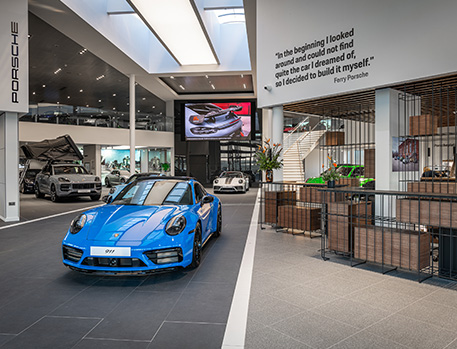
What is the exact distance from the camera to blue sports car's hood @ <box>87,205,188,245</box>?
12.9ft

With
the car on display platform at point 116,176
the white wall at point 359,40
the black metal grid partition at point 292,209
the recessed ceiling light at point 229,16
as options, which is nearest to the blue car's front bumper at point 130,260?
the black metal grid partition at point 292,209

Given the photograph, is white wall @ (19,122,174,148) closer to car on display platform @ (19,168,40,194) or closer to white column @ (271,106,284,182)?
car on display platform @ (19,168,40,194)

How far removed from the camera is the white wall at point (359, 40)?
5.16m

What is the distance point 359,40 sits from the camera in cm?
621

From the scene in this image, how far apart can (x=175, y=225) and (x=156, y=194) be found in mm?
1166

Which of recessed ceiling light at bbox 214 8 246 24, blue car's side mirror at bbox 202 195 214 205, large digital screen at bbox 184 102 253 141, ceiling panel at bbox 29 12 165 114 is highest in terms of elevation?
recessed ceiling light at bbox 214 8 246 24

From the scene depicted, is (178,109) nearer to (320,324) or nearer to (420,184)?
(420,184)

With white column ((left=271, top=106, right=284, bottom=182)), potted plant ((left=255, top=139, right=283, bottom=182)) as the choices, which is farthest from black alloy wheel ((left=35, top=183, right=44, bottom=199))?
white column ((left=271, top=106, right=284, bottom=182))

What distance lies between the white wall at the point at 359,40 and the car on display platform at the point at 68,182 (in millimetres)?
8669

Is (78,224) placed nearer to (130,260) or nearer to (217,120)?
(130,260)

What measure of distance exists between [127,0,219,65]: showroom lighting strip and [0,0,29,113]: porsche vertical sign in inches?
126

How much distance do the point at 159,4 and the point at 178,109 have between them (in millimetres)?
15404

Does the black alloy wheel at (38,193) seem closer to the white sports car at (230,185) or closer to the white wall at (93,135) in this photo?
the white wall at (93,135)

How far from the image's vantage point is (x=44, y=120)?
60.0 ft
